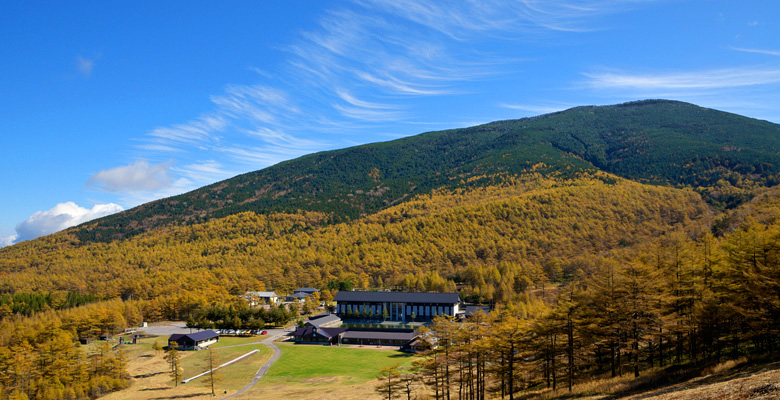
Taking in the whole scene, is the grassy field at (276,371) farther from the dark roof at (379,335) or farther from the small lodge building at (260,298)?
the small lodge building at (260,298)

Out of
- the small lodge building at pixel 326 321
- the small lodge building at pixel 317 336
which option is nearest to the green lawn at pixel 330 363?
the small lodge building at pixel 317 336

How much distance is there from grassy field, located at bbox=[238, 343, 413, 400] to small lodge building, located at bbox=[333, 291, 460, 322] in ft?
76.5

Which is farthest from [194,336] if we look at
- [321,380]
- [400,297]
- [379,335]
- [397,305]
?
[400,297]

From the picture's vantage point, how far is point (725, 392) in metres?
18.1

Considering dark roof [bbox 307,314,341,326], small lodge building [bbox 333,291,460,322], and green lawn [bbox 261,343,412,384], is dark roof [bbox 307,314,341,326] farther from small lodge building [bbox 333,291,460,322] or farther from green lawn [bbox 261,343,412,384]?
green lawn [bbox 261,343,412,384]

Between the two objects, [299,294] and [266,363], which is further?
[299,294]

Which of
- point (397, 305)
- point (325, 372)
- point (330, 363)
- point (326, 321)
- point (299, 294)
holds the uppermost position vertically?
point (397, 305)

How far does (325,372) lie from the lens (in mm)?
56781

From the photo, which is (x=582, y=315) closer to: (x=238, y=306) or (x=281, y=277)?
(x=238, y=306)

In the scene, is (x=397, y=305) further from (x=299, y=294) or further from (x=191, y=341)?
(x=299, y=294)

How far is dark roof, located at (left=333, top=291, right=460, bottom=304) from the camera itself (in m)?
90.7

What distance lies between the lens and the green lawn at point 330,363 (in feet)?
179

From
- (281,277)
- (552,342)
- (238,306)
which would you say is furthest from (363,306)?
(552,342)

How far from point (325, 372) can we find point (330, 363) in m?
4.63
